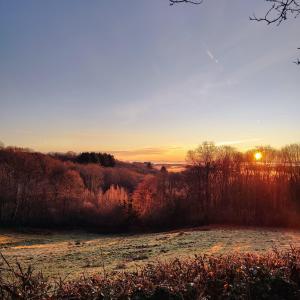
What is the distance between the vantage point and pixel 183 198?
68250mm

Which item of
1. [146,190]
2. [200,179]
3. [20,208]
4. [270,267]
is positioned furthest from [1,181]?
[270,267]

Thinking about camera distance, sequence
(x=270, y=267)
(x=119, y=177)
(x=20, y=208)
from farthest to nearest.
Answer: (x=119, y=177)
(x=20, y=208)
(x=270, y=267)

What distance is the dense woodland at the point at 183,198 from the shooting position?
205 feet

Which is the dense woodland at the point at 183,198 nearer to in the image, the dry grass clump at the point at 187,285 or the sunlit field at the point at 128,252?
the sunlit field at the point at 128,252

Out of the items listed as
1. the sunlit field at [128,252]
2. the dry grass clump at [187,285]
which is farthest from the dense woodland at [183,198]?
the dry grass clump at [187,285]

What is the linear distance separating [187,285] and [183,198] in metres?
62.4

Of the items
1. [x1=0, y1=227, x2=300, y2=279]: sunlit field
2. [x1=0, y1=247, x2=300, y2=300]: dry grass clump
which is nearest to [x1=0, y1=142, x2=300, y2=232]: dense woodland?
[x1=0, y1=227, x2=300, y2=279]: sunlit field

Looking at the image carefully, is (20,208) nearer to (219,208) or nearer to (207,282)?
(219,208)

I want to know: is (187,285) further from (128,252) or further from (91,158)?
(91,158)

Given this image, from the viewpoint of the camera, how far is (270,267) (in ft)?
25.2

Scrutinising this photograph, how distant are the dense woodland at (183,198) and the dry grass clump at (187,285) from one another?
163ft

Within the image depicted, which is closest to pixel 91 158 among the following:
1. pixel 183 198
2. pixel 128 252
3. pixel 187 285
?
pixel 183 198

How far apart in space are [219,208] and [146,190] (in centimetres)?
1901

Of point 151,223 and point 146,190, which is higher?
point 146,190
